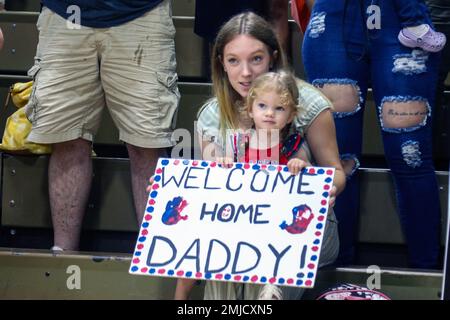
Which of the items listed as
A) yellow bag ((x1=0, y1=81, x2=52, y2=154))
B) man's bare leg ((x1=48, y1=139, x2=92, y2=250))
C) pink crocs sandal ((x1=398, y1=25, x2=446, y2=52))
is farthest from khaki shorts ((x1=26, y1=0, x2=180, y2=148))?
pink crocs sandal ((x1=398, y1=25, x2=446, y2=52))

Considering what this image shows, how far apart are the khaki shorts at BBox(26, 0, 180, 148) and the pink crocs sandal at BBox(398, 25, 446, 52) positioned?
2.53 feet

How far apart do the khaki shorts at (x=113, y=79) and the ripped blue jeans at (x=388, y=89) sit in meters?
0.49

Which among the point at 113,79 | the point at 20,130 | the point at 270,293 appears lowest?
the point at 270,293

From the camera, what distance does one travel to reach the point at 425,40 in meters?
3.17

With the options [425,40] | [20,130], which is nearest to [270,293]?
[425,40]

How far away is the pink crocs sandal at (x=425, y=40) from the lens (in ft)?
10.4

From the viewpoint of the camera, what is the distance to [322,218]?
286 centimetres

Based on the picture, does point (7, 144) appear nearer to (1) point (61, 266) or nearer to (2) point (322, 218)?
(1) point (61, 266)

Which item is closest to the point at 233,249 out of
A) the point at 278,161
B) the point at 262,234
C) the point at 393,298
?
the point at 262,234

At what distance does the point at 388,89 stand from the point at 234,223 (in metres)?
0.68

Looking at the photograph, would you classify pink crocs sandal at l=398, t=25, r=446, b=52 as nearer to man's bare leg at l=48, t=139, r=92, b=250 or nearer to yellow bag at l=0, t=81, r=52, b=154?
man's bare leg at l=48, t=139, r=92, b=250

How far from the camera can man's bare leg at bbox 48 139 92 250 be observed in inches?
139

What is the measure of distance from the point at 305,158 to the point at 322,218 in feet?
0.92

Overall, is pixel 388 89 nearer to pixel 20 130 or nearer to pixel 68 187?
pixel 68 187
